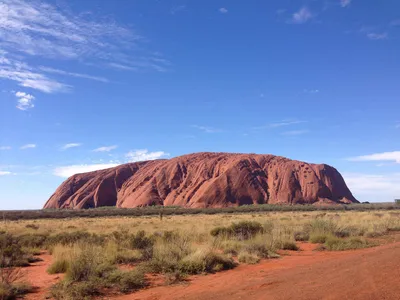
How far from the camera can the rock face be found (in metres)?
84.0

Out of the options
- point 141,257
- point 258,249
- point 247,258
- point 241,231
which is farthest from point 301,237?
point 141,257

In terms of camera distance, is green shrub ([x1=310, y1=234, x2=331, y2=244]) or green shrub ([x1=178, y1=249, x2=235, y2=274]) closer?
green shrub ([x1=178, y1=249, x2=235, y2=274])

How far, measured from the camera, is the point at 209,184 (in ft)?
278

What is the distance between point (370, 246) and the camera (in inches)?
611

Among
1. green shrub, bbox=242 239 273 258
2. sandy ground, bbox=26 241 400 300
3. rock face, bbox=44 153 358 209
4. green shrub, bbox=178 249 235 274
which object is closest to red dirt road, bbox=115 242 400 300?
sandy ground, bbox=26 241 400 300

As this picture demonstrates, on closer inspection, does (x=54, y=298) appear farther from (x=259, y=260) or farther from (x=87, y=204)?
(x=87, y=204)

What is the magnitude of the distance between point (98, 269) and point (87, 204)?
303 feet

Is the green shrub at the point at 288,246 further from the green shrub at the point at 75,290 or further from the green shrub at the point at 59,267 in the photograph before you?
the green shrub at the point at 75,290

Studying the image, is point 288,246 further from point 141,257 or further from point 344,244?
point 141,257

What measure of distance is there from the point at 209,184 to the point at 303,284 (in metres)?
77.0

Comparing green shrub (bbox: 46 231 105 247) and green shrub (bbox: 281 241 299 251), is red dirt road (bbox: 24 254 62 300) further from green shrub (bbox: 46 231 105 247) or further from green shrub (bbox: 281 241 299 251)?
green shrub (bbox: 281 241 299 251)

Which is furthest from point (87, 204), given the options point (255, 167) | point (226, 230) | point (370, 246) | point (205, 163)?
point (370, 246)

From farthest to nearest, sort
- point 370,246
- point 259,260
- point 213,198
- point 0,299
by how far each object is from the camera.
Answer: point 213,198, point 370,246, point 259,260, point 0,299

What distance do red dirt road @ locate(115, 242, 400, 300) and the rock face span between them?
69169 mm
